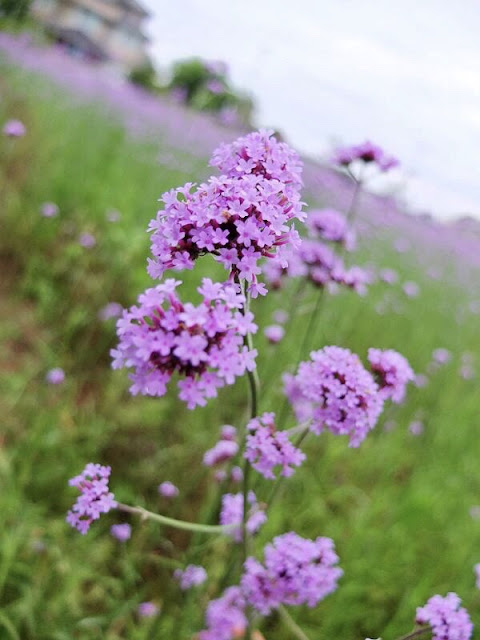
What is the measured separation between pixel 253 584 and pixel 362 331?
10.0ft

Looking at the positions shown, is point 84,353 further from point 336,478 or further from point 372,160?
point 372,160

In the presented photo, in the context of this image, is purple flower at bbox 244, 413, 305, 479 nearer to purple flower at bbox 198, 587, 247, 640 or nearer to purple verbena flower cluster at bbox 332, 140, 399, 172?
purple flower at bbox 198, 587, 247, 640

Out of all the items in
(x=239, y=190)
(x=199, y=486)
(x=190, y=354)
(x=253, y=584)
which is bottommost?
(x=199, y=486)

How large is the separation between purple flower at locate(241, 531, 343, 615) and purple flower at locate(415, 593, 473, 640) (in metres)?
0.26

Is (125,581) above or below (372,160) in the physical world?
below

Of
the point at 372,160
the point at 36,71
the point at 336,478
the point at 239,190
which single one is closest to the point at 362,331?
the point at 336,478

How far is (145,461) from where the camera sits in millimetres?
2494

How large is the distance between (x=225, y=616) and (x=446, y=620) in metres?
0.84

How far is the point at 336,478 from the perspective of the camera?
2.87 meters

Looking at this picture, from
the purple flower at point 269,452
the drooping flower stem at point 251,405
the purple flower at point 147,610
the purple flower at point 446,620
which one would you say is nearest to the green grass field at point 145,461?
the purple flower at point 147,610

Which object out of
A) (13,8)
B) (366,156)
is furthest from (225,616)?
(13,8)

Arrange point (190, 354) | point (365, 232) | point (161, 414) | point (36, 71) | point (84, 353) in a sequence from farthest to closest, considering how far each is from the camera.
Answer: point (36, 71) < point (365, 232) < point (84, 353) < point (161, 414) < point (190, 354)

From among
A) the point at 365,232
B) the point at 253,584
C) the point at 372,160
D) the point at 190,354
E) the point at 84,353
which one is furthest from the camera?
the point at 365,232

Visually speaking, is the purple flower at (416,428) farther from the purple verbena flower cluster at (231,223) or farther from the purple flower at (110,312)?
the purple verbena flower cluster at (231,223)
